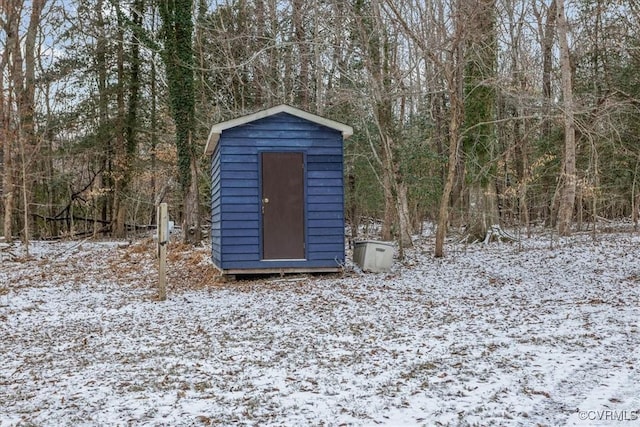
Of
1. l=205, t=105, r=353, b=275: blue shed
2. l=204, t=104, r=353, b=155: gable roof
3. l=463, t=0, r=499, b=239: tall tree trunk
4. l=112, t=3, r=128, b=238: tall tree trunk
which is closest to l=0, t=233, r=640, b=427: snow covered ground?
l=205, t=105, r=353, b=275: blue shed

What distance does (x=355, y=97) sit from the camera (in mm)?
10844

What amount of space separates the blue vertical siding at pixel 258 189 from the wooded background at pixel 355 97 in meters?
2.00

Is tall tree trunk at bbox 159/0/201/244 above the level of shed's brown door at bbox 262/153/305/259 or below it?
above

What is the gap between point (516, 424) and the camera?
2689 millimetres

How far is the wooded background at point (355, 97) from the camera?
1014cm

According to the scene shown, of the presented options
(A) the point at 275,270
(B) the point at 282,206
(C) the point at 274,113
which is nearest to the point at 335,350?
(A) the point at 275,270

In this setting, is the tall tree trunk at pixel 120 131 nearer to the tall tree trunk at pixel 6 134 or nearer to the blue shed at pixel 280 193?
the tall tree trunk at pixel 6 134

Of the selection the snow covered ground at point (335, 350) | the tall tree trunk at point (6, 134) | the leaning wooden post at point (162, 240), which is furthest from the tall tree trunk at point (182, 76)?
the leaning wooden post at point (162, 240)

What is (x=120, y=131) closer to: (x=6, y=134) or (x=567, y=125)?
(x=6, y=134)

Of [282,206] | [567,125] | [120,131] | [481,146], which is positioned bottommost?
[282,206]

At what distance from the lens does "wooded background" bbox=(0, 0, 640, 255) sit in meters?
10.1

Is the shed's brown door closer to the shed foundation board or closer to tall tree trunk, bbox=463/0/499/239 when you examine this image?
the shed foundation board

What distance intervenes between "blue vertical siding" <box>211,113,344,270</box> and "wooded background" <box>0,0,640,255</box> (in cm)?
200

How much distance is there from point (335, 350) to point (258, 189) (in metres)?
4.31
